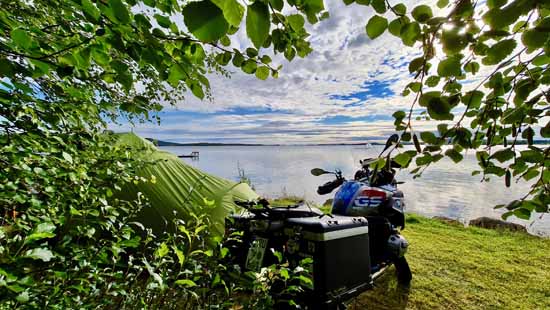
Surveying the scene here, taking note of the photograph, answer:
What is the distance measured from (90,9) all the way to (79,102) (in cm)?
74

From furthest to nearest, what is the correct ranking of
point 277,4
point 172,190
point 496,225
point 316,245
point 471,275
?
point 496,225 → point 172,190 → point 471,275 → point 316,245 → point 277,4

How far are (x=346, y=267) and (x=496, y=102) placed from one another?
4.75ft

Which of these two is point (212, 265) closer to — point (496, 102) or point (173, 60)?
point (173, 60)

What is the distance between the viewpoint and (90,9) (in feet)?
1.90

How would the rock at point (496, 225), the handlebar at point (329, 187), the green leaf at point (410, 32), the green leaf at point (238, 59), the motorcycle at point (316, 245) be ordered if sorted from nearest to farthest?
the green leaf at point (410, 32)
the green leaf at point (238, 59)
the motorcycle at point (316, 245)
the handlebar at point (329, 187)
the rock at point (496, 225)

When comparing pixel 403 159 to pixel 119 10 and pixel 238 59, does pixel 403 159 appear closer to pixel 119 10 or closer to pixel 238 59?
pixel 238 59

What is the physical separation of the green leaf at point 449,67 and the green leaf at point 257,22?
1.43ft

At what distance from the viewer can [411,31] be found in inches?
26.2

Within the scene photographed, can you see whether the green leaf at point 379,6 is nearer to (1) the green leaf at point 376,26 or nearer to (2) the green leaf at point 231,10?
(1) the green leaf at point 376,26

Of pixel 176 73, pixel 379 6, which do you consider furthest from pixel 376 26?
pixel 176 73

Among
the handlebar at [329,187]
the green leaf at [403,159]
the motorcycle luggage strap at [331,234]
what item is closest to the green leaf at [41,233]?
the green leaf at [403,159]

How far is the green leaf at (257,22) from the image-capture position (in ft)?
1.23

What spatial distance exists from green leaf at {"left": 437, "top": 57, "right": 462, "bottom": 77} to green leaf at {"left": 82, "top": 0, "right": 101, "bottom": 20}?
0.76m

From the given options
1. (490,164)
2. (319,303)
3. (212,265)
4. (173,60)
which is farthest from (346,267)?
(173,60)
